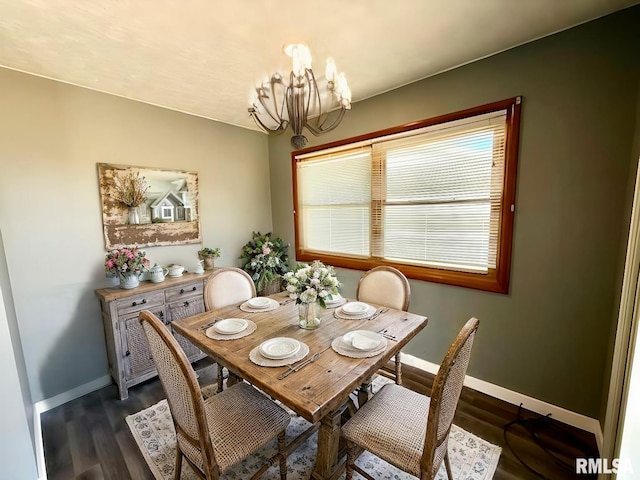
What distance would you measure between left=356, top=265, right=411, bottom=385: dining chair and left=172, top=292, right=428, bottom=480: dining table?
204 millimetres

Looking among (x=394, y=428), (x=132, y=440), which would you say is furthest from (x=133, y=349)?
(x=394, y=428)

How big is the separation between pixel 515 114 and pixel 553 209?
2.37 feet

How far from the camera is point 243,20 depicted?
60.4 inches

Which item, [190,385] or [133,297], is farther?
[133,297]

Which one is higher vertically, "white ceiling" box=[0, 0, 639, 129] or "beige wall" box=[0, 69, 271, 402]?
"white ceiling" box=[0, 0, 639, 129]

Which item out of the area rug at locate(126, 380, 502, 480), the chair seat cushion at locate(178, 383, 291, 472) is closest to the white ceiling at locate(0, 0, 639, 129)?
the chair seat cushion at locate(178, 383, 291, 472)

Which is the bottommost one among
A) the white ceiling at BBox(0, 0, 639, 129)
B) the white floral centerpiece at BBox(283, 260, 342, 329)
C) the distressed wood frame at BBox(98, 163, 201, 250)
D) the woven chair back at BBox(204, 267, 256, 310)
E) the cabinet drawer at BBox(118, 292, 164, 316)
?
the cabinet drawer at BBox(118, 292, 164, 316)

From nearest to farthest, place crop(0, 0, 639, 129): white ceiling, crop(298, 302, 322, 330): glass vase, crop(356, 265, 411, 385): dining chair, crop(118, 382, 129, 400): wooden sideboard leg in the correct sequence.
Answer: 1. crop(0, 0, 639, 129): white ceiling
2. crop(298, 302, 322, 330): glass vase
3. crop(356, 265, 411, 385): dining chair
4. crop(118, 382, 129, 400): wooden sideboard leg

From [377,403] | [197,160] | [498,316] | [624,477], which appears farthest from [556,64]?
[197,160]

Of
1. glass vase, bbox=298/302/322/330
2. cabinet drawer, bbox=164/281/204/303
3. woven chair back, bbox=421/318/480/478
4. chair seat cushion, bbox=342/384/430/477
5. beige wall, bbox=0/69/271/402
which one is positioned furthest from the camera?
cabinet drawer, bbox=164/281/204/303

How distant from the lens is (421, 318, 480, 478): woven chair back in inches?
39.9

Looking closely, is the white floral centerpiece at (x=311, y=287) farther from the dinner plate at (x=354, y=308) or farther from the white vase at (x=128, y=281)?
the white vase at (x=128, y=281)

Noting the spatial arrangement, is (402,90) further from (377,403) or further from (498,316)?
(377,403)

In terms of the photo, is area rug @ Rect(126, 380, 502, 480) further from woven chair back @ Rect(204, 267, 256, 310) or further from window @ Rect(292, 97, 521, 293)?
window @ Rect(292, 97, 521, 293)
